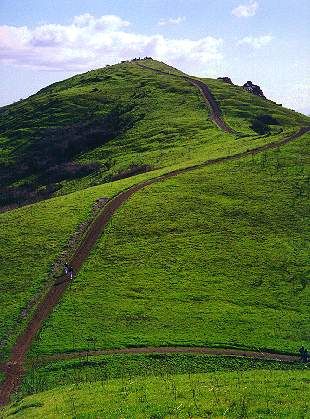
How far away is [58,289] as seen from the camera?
195 ft

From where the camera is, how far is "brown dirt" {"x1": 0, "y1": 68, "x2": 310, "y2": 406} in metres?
47.2

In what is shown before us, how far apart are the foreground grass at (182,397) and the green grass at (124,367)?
160 cm

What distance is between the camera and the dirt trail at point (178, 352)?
155 ft

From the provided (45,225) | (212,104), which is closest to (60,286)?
(45,225)

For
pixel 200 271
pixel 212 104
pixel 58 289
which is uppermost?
pixel 212 104

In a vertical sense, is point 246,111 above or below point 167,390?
above

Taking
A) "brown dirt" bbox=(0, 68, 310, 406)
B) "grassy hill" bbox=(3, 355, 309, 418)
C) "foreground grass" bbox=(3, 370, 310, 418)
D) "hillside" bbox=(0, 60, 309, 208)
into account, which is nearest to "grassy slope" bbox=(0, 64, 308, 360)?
"hillside" bbox=(0, 60, 309, 208)

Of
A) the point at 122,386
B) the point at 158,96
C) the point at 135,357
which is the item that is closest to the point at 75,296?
the point at 135,357

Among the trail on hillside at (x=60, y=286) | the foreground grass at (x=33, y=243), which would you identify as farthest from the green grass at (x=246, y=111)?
the foreground grass at (x=33, y=243)

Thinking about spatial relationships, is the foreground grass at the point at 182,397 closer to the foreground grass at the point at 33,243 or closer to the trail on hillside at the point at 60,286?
the trail on hillside at the point at 60,286

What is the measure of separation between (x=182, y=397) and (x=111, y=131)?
10911cm

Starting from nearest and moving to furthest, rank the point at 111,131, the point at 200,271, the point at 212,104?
the point at 200,271, the point at 111,131, the point at 212,104

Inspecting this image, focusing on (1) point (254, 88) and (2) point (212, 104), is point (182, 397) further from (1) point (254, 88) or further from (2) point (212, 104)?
(1) point (254, 88)

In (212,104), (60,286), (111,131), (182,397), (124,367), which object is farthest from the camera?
(212,104)
